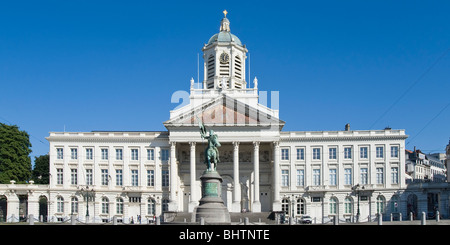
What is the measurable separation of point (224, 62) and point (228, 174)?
1827cm

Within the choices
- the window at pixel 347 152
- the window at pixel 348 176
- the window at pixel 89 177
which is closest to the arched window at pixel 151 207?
the window at pixel 89 177

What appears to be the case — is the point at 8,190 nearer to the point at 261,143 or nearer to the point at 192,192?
the point at 192,192

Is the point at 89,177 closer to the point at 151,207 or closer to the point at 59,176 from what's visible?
the point at 59,176

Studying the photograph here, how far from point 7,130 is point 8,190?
994 cm

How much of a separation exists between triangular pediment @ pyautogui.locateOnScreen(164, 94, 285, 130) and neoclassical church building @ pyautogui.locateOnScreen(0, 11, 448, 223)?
12cm

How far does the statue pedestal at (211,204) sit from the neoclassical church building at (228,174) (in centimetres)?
2776

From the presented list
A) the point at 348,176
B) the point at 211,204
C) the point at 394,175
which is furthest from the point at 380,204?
the point at 211,204

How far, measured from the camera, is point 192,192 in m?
66.2

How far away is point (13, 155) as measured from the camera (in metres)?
74.2

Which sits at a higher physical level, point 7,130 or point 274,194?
point 7,130

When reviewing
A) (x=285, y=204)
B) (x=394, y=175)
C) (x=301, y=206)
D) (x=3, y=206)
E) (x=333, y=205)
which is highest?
(x=394, y=175)

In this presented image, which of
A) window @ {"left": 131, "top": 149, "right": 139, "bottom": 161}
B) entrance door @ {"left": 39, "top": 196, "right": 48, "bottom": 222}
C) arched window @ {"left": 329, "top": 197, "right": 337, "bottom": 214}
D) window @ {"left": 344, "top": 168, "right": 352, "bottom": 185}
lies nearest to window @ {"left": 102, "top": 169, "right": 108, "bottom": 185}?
window @ {"left": 131, "top": 149, "right": 139, "bottom": 161}

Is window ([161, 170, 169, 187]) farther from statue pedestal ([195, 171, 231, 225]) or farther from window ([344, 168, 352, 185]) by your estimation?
statue pedestal ([195, 171, 231, 225])
